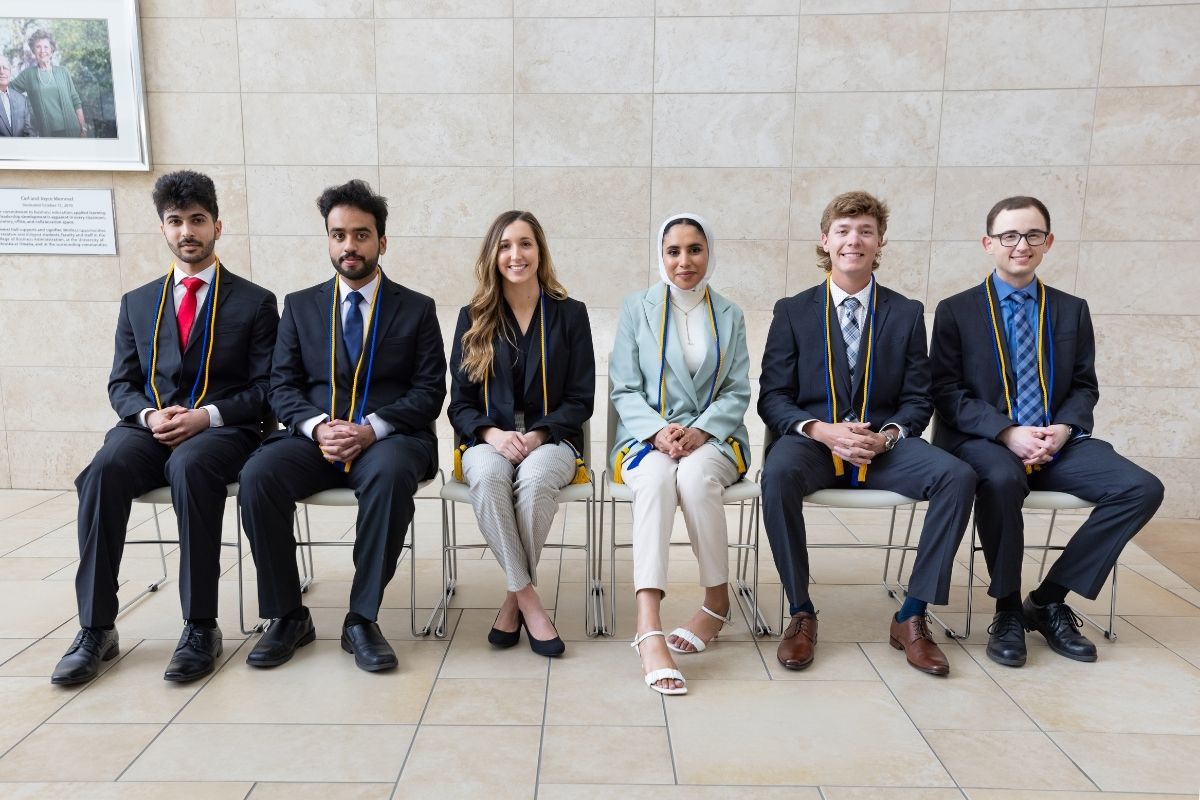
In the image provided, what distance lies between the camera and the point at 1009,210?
284cm

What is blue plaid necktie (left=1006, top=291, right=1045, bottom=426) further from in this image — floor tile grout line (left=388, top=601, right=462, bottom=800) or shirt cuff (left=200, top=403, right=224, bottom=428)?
shirt cuff (left=200, top=403, right=224, bottom=428)

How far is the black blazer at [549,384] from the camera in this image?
281cm

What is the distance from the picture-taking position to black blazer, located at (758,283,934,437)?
2805 mm

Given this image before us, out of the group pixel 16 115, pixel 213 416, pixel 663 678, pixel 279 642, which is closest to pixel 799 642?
pixel 663 678

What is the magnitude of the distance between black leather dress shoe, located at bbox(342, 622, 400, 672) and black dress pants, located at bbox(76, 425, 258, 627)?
0.43 metres

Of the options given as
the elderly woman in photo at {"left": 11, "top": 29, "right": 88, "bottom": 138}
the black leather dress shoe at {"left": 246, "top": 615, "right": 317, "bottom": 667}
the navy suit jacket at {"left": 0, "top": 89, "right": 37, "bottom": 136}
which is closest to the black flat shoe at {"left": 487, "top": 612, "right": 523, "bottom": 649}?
the black leather dress shoe at {"left": 246, "top": 615, "right": 317, "bottom": 667}

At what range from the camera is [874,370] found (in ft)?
9.20

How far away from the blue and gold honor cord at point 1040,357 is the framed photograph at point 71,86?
4088 millimetres

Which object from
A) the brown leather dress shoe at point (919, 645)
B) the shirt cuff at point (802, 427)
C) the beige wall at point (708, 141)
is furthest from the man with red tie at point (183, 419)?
the brown leather dress shoe at point (919, 645)

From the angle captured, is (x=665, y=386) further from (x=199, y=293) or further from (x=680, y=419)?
(x=199, y=293)

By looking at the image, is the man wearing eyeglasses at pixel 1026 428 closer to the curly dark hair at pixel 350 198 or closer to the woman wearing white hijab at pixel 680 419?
the woman wearing white hijab at pixel 680 419

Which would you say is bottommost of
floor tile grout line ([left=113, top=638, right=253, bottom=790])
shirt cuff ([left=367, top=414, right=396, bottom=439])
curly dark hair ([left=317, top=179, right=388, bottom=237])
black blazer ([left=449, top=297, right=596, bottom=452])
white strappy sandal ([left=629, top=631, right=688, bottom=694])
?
floor tile grout line ([left=113, top=638, right=253, bottom=790])

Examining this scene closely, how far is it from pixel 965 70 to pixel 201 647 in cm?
418

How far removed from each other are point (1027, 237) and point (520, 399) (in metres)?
1.85
